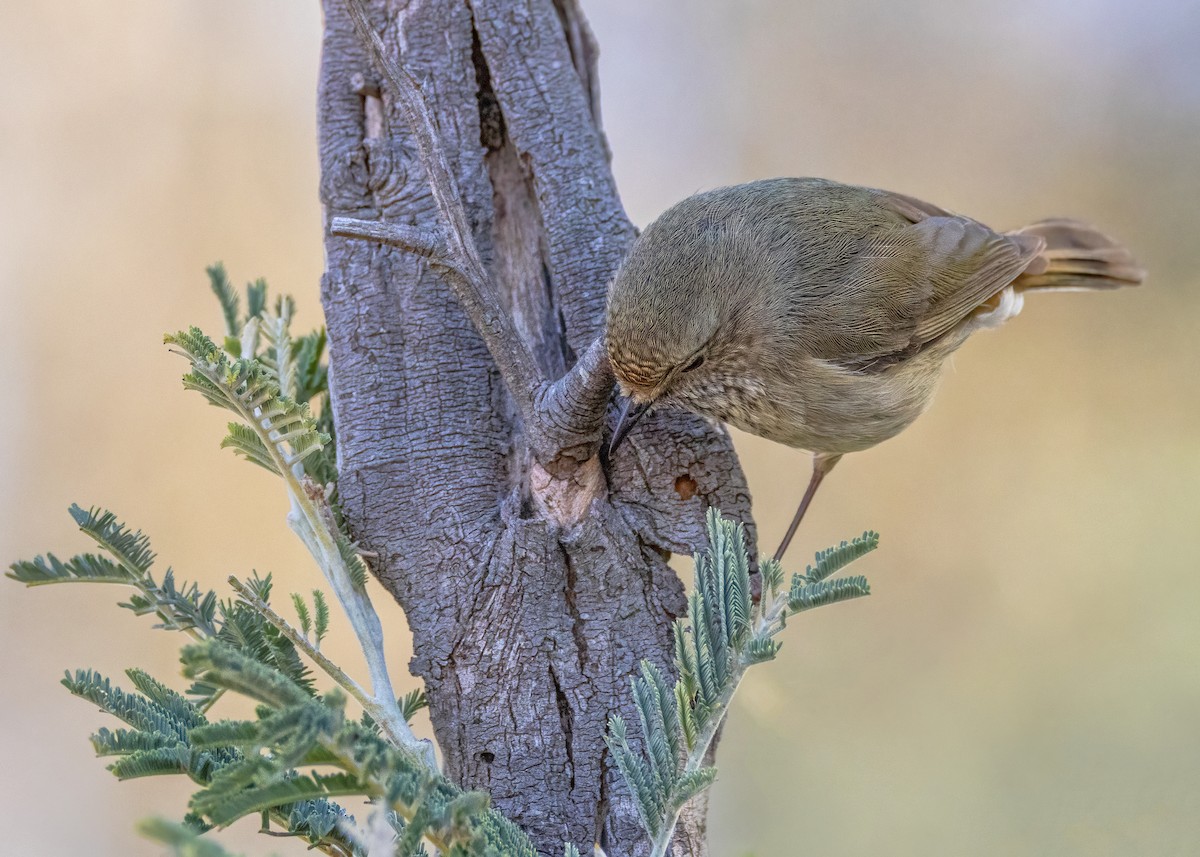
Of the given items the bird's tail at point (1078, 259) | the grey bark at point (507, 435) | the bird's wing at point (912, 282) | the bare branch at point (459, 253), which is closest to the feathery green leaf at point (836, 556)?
the grey bark at point (507, 435)

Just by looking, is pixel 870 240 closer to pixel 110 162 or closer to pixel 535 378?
pixel 535 378

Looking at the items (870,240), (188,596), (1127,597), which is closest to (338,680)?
(188,596)

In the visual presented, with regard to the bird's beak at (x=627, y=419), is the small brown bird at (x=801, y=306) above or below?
above

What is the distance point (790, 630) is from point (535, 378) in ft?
9.87

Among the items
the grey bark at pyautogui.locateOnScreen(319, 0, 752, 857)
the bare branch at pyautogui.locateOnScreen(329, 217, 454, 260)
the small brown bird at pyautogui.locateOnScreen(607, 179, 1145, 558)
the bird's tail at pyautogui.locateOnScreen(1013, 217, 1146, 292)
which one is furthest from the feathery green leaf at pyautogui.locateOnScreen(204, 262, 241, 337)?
the bird's tail at pyautogui.locateOnScreen(1013, 217, 1146, 292)

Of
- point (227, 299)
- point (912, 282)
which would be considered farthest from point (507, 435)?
point (912, 282)

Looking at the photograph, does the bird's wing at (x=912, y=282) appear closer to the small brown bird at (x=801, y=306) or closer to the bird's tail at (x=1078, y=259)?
the small brown bird at (x=801, y=306)

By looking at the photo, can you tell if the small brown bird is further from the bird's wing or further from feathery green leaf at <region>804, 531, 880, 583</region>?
feathery green leaf at <region>804, 531, 880, 583</region>

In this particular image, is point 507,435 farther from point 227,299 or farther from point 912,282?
point 912,282

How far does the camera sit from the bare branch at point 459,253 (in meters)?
1.76

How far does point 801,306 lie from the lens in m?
2.40

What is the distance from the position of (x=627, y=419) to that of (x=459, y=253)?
1.66ft

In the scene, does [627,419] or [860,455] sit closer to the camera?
[627,419]

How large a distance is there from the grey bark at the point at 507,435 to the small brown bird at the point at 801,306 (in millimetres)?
116
